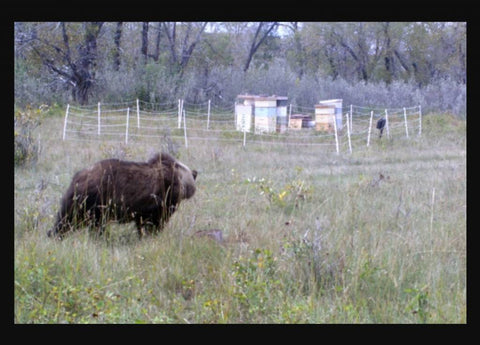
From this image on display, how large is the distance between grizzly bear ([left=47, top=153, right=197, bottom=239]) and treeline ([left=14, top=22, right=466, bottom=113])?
1.23 metres

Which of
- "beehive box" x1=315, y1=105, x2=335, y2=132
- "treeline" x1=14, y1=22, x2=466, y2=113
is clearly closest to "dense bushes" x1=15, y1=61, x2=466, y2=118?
"treeline" x1=14, y1=22, x2=466, y2=113

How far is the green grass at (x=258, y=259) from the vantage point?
14.7ft

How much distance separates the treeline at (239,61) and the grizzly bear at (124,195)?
1233mm

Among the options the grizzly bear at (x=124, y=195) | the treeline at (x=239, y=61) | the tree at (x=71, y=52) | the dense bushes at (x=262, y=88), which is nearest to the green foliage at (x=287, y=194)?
the grizzly bear at (x=124, y=195)

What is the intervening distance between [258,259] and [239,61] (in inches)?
628

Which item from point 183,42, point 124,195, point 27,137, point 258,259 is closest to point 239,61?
point 183,42

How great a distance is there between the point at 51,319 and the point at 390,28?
10775 mm

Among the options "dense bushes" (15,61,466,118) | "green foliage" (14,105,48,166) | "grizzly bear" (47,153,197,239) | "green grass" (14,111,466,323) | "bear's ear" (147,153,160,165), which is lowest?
"green grass" (14,111,466,323)

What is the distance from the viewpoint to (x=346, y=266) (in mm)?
5207

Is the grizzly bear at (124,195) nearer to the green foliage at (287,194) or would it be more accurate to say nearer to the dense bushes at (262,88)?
the green foliage at (287,194)

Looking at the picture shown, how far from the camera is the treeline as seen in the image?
769 cm

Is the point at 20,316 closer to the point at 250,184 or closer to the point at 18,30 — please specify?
the point at 18,30

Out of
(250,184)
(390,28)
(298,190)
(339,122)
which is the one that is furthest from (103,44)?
(339,122)

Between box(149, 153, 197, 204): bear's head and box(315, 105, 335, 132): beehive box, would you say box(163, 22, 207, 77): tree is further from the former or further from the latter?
box(149, 153, 197, 204): bear's head
